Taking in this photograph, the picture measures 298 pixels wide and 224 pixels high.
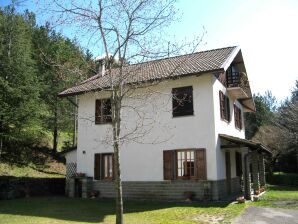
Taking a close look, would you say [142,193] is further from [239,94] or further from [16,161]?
[16,161]

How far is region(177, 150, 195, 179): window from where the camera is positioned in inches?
720

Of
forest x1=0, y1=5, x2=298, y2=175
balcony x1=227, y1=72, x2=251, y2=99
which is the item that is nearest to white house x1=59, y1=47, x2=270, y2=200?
balcony x1=227, y1=72, x2=251, y2=99

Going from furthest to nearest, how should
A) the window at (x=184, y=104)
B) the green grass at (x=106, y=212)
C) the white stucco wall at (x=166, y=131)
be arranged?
the window at (x=184, y=104)
the white stucco wall at (x=166, y=131)
the green grass at (x=106, y=212)

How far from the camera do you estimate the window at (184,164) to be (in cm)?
1795

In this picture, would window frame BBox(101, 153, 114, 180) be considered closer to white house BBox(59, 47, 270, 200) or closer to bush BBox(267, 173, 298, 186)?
white house BBox(59, 47, 270, 200)

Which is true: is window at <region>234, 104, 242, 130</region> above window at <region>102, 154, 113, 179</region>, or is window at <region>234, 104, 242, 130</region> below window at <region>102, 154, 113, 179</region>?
above

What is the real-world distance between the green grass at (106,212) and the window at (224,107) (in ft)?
18.8

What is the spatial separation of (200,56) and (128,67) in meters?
10.9

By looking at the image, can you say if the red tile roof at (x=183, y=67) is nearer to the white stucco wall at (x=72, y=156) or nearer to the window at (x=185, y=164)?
the white stucco wall at (x=72, y=156)

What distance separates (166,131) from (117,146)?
8858 mm

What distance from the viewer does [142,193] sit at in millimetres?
19219

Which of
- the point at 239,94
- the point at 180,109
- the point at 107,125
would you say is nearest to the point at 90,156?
the point at 107,125

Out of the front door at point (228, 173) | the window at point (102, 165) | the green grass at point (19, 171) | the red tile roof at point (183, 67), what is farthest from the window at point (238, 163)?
the green grass at point (19, 171)

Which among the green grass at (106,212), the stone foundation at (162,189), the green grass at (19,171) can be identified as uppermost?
the green grass at (19,171)
